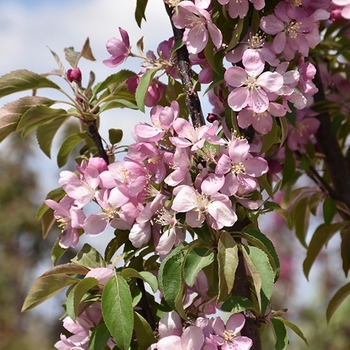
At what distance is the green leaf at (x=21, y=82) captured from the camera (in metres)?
1.00

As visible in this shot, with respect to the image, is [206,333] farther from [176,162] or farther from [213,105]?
[213,105]

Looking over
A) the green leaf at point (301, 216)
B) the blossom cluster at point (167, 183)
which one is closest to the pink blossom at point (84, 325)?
the blossom cluster at point (167, 183)

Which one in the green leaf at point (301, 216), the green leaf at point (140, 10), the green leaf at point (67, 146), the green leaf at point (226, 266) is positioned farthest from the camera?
→ the green leaf at point (301, 216)

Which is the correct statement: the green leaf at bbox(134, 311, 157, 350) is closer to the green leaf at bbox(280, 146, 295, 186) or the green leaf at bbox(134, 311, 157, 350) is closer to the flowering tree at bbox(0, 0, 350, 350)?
the flowering tree at bbox(0, 0, 350, 350)

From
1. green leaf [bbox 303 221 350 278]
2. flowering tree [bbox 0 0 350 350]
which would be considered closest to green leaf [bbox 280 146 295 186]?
green leaf [bbox 303 221 350 278]

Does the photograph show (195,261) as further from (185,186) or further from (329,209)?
(329,209)

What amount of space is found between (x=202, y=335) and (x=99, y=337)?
0.45ft

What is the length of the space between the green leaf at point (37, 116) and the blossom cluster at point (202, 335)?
35 cm

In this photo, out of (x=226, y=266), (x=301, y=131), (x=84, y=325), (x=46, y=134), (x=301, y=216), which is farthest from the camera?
(x=301, y=216)

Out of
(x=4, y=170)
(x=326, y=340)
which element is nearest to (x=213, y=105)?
(x=326, y=340)

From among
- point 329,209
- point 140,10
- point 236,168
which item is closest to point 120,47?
point 140,10

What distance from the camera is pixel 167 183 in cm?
82

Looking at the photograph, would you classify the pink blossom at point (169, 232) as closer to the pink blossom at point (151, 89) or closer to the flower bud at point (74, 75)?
the pink blossom at point (151, 89)

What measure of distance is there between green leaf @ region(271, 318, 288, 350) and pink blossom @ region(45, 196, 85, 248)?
296 millimetres
